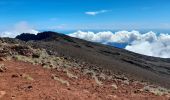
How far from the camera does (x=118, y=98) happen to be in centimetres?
1852

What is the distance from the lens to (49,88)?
59.2ft

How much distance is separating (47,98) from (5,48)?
13397mm

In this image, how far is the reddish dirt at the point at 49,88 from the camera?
1652cm

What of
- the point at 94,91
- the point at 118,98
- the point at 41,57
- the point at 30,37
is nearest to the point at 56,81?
the point at 94,91

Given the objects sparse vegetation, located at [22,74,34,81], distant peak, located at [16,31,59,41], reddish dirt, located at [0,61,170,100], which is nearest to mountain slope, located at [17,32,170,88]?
distant peak, located at [16,31,59,41]

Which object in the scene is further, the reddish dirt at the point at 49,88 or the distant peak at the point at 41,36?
the distant peak at the point at 41,36

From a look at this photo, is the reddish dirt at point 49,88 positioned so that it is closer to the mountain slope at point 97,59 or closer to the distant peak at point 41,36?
the mountain slope at point 97,59

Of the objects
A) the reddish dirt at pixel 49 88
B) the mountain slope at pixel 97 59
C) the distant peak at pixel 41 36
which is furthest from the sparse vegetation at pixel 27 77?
the distant peak at pixel 41 36

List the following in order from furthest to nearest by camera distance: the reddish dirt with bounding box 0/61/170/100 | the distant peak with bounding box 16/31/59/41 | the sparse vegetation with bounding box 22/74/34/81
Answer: the distant peak with bounding box 16/31/59/41
the sparse vegetation with bounding box 22/74/34/81
the reddish dirt with bounding box 0/61/170/100

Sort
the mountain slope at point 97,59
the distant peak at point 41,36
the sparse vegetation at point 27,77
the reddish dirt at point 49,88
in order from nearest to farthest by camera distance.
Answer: the reddish dirt at point 49,88, the sparse vegetation at point 27,77, the mountain slope at point 97,59, the distant peak at point 41,36

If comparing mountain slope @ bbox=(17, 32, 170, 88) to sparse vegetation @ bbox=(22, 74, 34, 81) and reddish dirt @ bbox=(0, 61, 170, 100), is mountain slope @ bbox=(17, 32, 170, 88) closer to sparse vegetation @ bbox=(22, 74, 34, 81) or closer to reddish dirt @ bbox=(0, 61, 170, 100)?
reddish dirt @ bbox=(0, 61, 170, 100)

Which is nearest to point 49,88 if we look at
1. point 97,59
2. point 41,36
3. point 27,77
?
point 27,77

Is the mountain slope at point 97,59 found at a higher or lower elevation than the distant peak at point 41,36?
lower

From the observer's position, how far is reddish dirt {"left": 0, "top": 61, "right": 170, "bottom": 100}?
650 inches
